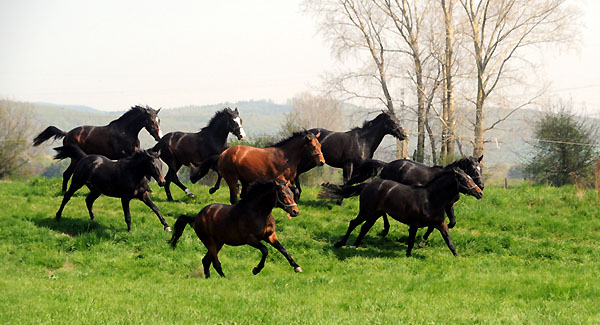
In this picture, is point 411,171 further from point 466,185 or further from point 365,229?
point 466,185

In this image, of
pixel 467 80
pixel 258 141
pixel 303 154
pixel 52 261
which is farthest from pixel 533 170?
pixel 52 261

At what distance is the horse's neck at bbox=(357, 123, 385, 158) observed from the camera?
19453 mm

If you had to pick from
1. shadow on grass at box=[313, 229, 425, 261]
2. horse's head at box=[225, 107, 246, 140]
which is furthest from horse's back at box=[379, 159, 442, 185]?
horse's head at box=[225, 107, 246, 140]

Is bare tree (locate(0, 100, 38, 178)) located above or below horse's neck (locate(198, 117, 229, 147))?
below

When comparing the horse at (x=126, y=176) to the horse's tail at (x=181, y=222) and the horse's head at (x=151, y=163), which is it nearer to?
the horse's head at (x=151, y=163)

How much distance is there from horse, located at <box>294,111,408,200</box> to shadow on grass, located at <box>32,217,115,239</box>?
656 centimetres

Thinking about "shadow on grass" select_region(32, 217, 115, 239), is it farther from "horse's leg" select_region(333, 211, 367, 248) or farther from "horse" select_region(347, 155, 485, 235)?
"horse" select_region(347, 155, 485, 235)

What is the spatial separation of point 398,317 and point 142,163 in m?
9.03

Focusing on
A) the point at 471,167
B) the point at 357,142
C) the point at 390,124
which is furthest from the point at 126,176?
the point at 471,167

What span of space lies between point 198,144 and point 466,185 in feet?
31.1

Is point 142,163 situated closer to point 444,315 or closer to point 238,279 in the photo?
point 238,279

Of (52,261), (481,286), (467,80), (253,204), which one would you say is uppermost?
(467,80)

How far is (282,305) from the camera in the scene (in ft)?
29.9

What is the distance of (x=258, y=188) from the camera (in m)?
11.6
